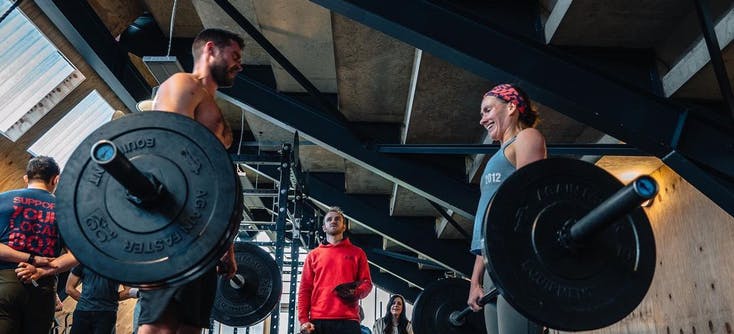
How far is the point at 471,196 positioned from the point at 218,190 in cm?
350

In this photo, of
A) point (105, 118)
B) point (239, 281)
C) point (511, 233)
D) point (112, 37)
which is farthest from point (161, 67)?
point (511, 233)

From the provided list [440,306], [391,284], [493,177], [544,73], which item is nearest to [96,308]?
[440,306]

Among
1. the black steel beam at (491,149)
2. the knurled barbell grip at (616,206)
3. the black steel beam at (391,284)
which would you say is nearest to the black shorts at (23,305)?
the knurled barbell grip at (616,206)

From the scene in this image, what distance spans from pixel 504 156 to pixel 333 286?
5.52 feet

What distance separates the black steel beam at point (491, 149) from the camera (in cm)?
307

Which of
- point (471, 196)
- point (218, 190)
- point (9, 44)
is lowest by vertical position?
point (218, 190)

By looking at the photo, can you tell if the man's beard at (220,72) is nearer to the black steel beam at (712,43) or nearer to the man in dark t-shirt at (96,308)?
the black steel beam at (712,43)

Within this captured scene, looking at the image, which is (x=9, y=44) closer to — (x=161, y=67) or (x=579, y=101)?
(x=161, y=67)

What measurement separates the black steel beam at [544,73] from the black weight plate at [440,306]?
5.74ft

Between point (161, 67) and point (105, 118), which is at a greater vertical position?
point (105, 118)

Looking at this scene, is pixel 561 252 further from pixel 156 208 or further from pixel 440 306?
pixel 440 306

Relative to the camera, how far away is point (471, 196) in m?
4.52

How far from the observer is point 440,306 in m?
3.78

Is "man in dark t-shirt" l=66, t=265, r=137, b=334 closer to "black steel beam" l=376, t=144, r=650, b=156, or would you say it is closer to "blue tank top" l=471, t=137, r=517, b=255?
"black steel beam" l=376, t=144, r=650, b=156
